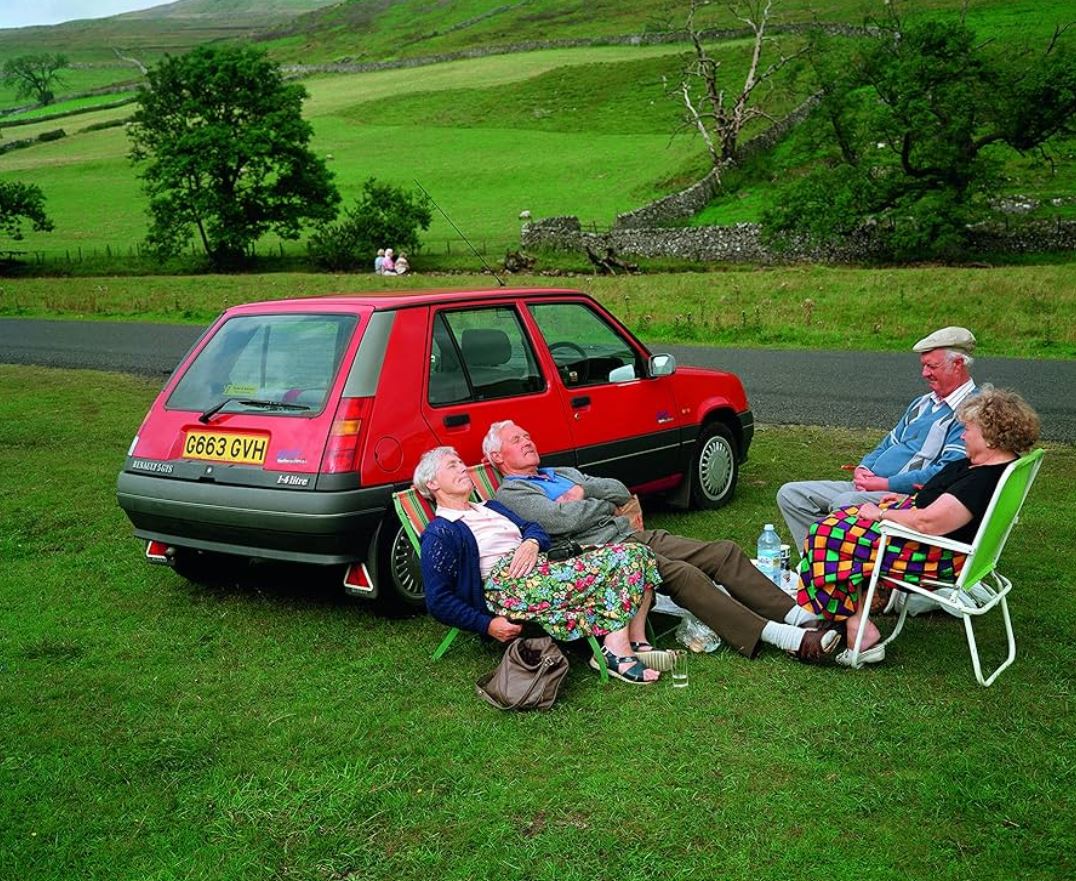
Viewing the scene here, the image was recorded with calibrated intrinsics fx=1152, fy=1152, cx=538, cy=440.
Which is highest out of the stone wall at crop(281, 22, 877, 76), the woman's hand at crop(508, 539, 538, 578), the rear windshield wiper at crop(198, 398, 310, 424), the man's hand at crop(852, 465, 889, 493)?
the stone wall at crop(281, 22, 877, 76)

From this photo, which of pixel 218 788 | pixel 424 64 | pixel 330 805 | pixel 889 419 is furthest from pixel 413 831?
pixel 424 64

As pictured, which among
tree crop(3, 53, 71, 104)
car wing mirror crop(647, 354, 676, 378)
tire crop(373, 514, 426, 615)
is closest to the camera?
tire crop(373, 514, 426, 615)

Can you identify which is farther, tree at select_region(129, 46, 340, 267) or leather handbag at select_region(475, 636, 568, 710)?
tree at select_region(129, 46, 340, 267)

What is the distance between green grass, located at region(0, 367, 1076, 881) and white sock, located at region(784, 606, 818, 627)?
339 mm

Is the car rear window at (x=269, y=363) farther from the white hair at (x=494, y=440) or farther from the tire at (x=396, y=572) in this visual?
the white hair at (x=494, y=440)

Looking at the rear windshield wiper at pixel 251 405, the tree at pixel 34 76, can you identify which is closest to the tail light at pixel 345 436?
the rear windshield wiper at pixel 251 405

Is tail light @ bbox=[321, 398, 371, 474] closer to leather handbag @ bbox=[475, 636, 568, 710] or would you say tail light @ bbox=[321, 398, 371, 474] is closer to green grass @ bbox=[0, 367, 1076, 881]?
green grass @ bbox=[0, 367, 1076, 881]

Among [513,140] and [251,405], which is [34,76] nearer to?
[513,140]

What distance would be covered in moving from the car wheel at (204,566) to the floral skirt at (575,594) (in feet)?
7.85


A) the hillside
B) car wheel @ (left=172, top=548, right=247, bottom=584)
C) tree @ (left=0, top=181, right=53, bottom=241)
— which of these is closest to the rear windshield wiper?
car wheel @ (left=172, top=548, right=247, bottom=584)

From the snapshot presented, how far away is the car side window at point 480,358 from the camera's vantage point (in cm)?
704

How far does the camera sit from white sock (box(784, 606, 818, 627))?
19.7ft

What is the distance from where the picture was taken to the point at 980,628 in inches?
253

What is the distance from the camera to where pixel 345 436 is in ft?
20.9
